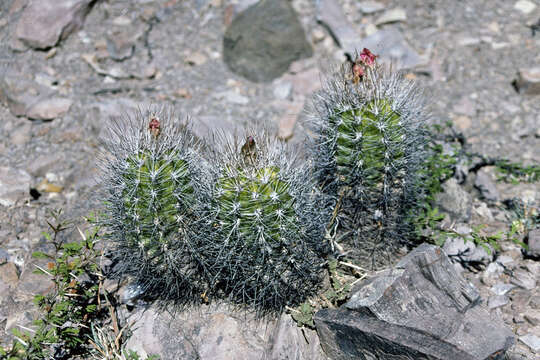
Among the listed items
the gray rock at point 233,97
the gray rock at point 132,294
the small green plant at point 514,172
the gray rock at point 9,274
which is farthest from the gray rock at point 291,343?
the gray rock at point 233,97

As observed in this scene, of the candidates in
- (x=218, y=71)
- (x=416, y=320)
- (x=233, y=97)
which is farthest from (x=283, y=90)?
(x=416, y=320)

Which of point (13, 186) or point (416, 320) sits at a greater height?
point (416, 320)

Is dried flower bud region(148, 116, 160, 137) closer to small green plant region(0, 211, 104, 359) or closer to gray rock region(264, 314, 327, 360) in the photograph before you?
small green plant region(0, 211, 104, 359)

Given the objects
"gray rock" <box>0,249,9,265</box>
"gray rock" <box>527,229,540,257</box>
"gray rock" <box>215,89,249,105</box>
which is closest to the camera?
"gray rock" <box>527,229,540,257</box>

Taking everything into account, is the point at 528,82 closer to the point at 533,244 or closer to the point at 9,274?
the point at 533,244

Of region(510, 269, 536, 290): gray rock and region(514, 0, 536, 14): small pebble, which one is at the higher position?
region(514, 0, 536, 14): small pebble

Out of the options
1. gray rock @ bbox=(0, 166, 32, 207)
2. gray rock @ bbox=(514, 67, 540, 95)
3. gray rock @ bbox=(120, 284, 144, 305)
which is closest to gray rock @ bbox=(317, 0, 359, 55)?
gray rock @ bbox=(514, 67, 540, 95)

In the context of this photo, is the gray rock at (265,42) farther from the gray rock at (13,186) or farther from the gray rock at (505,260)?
the gray rock at (505,260)

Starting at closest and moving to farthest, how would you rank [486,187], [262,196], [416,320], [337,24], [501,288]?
[262,196], [416,320], [501,288], [486,187], [337,24]
